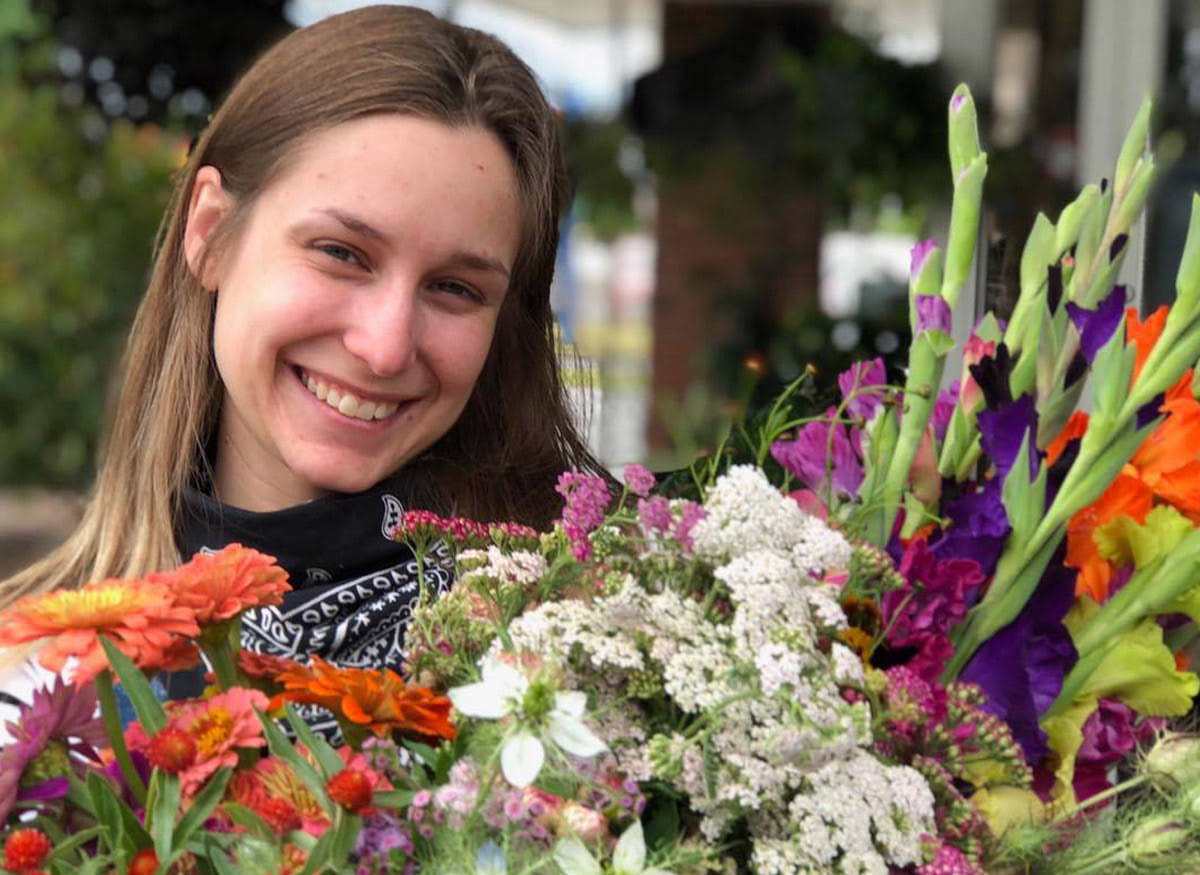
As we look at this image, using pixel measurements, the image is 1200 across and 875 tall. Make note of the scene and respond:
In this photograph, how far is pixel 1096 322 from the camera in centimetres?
97

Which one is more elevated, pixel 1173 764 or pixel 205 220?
pixel 205 220

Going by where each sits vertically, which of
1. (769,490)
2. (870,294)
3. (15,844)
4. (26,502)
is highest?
(769,490)

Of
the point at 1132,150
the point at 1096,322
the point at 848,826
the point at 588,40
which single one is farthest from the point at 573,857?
the point at 588,40

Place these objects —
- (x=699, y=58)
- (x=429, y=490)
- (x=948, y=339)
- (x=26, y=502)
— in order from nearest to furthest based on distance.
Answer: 1. (x=948, y=339)
2. (x=429, y=490)
3. (x=699, y=58)
4. (x=26, y=502)

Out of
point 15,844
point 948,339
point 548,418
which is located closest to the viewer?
point 15,844

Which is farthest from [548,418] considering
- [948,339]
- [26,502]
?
[26,502]

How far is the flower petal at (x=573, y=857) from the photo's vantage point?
74 cm

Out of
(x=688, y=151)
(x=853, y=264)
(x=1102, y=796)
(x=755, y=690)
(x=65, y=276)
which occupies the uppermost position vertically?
(x=755, y=690)

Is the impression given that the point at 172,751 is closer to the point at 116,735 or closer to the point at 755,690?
the point at 116,735

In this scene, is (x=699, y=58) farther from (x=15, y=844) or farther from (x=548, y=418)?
(x=15, y=844)

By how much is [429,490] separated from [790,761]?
721mm

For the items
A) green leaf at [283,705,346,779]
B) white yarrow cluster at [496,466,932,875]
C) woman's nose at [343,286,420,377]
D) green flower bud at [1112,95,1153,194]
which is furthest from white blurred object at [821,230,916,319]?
green leaf at [283,705,346,779]

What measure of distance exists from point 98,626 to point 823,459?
45 centimetres

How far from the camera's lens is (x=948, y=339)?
0.97m
